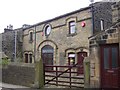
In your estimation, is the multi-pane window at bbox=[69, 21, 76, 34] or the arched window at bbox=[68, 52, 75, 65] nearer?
the multi-pane window at bbox=[69, 21, 76, 34]

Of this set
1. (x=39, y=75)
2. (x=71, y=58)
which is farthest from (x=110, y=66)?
(x=71, y=58)

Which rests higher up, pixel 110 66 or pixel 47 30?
pixel 47 30

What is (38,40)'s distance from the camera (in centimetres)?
2925

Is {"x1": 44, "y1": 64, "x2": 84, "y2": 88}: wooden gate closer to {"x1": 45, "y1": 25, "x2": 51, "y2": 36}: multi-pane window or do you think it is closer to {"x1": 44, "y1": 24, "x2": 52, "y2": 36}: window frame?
{"x1": 44, "y1": 24, "x2": 52, "y2": 36}: window frame

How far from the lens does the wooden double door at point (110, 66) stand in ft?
36.7

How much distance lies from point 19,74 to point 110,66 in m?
7.95

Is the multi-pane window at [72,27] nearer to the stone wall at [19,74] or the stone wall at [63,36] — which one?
the stone wall at [63,36]

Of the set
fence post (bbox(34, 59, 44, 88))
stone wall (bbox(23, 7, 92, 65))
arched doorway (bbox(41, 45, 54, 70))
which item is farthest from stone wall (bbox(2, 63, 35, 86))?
arched doorway (bbox(41, 45, 54, 70))

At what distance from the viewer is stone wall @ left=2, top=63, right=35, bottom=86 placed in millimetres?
15891

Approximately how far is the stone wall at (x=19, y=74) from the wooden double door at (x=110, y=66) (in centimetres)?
566

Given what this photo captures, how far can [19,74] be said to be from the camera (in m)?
17.2

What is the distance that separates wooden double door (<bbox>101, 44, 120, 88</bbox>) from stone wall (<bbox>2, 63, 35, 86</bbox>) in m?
5.66

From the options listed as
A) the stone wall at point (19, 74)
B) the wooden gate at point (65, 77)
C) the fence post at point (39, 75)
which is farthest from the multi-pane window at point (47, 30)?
the fence post at point (39, 75)

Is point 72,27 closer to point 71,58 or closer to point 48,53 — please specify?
point 71,58
